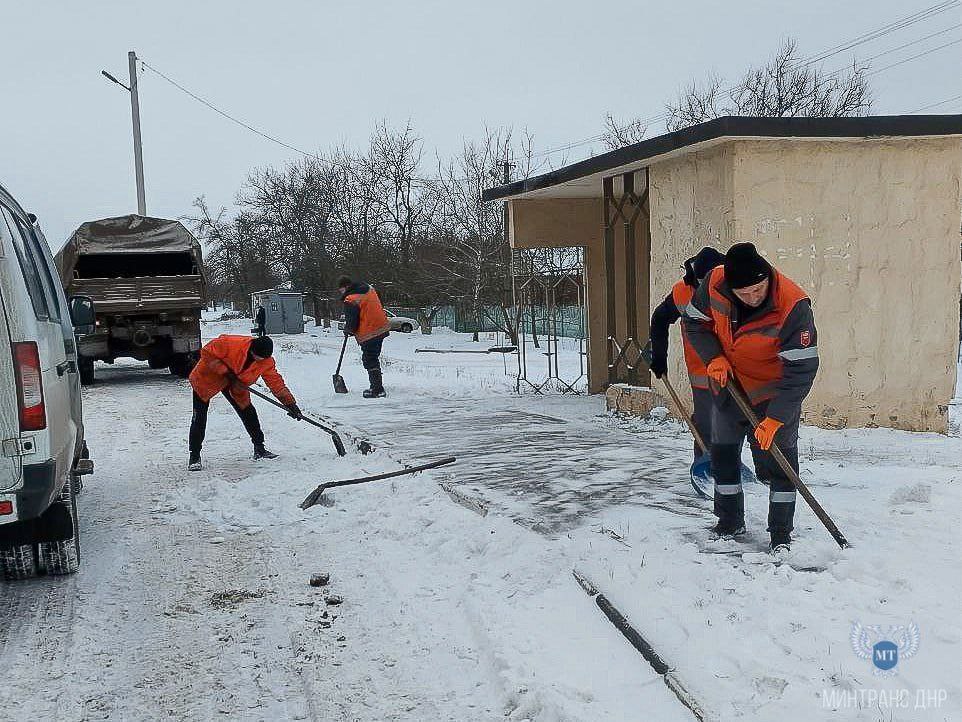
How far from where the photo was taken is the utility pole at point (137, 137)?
25.3 metres

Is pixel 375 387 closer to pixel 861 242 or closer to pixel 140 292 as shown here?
pixel 140 292

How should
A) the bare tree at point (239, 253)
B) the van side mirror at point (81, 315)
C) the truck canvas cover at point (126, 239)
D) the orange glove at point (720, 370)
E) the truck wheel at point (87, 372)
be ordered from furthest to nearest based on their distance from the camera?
the bare tree at point (239, 253) → the truck canvas cover at point (126, 239) → the truck wheel at point (87, 372) → the van side mirror at point (81, 315) → the orange glove at point (720, 370)

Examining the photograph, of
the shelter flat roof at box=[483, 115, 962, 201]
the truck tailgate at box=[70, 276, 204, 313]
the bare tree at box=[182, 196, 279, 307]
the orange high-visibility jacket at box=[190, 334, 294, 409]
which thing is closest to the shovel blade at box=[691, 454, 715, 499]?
the shelter flat roof at box=[483, 115, 962, 201]

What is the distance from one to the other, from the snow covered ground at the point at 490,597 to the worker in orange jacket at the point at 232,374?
1.96 ft

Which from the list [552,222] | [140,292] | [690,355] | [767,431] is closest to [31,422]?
[767,431]

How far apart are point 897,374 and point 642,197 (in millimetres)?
3398

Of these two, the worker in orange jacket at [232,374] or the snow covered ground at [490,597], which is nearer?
the snow covered ground at [490,597]

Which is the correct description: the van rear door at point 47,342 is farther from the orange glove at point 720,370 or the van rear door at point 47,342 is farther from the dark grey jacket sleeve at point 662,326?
the dark grey jacket sleeve at point 662,326

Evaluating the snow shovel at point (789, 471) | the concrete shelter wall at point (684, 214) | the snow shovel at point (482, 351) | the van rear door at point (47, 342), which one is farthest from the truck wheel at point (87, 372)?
the snow shovel at point (789, 471)

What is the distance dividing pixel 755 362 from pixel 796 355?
31 centimetres

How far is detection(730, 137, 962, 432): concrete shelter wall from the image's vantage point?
801 centimetres

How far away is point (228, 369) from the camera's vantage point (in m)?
7.79

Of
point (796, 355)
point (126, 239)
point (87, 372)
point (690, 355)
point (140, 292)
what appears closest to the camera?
point (796, 355)

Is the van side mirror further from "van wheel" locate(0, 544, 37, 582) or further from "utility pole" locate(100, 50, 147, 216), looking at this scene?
"utility pole" locate(100, 50, 147, 216)
